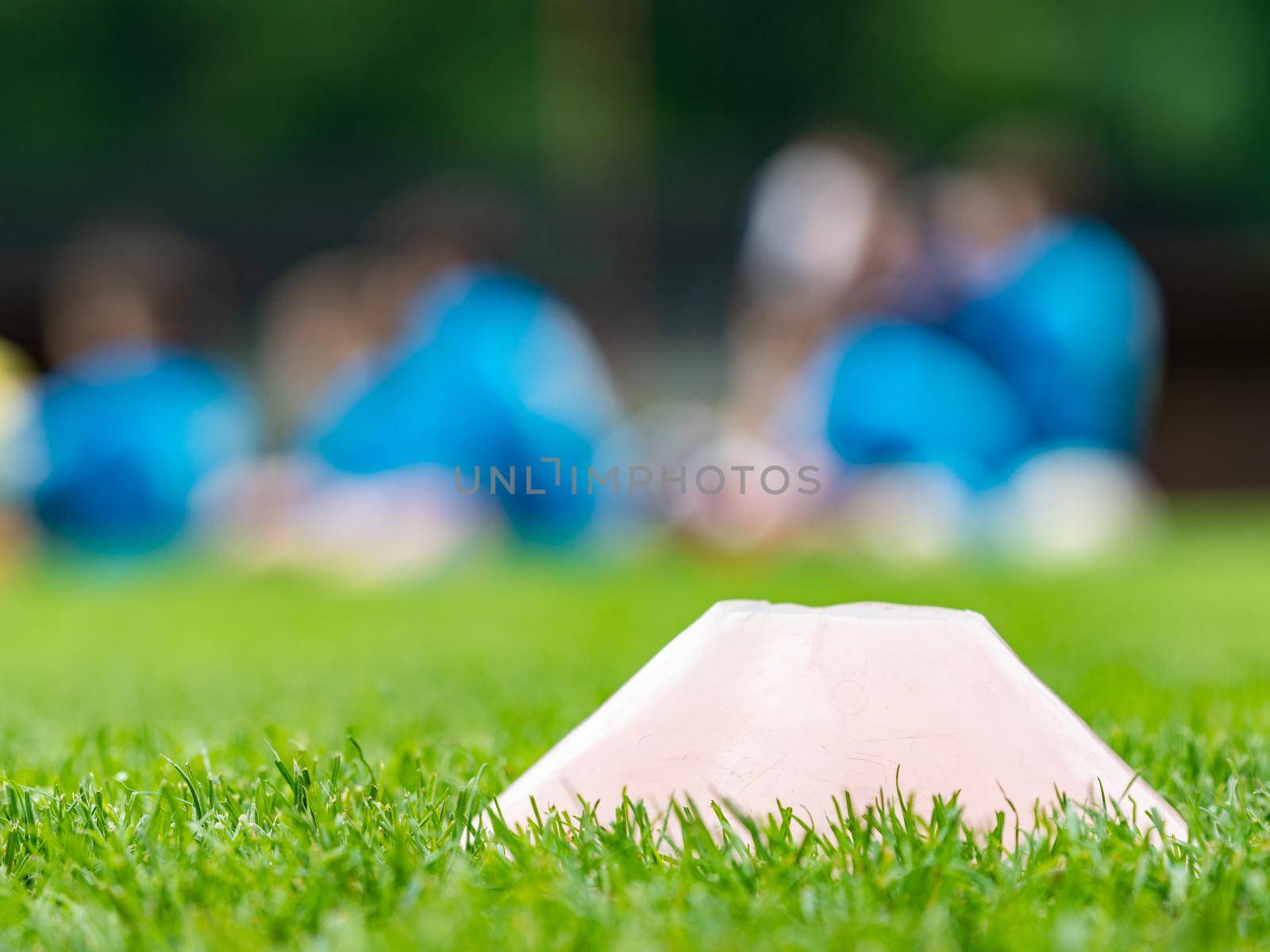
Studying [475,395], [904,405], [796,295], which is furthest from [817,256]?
[475,395]

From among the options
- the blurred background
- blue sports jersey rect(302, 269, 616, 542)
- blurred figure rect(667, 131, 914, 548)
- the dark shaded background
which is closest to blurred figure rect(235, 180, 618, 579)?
blue sports jersey rect(302, 269, 616, 542)

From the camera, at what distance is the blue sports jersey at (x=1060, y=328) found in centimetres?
591

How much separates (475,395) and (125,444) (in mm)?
1997

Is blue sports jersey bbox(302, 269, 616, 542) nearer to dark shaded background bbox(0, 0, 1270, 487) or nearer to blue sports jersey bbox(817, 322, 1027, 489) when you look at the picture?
blue sports jersey bbox(817, 322, 1027, 489)

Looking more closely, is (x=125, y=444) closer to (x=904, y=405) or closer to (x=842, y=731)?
(x=904, y=405)

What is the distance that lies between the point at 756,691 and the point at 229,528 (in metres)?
6.45

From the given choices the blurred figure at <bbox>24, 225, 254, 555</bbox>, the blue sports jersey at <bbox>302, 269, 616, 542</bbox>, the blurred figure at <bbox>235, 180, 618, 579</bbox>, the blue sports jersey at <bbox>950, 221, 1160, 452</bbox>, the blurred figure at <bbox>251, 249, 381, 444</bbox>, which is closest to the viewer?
the blue sports jersey at <bbox>950, 221, 1160, 452</bbox>

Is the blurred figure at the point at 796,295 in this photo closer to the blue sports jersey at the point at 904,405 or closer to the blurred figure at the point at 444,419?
the blue sports jersey at the point at 904,405

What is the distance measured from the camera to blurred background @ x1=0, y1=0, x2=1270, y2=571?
1238cm

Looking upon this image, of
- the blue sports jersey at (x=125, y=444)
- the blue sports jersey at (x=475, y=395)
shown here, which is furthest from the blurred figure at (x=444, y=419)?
the blue sports jersey at (x=125, y=444)

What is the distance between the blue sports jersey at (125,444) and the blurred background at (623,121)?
484 cm

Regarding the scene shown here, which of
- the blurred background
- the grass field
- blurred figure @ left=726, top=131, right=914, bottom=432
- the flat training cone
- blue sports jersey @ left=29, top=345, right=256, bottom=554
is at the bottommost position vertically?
blue sports jersey @ left=29, top=345, right=256, bottom=554

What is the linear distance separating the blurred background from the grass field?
9.93 meters

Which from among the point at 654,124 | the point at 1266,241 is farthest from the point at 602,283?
the point at 1266,241
